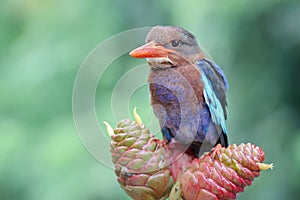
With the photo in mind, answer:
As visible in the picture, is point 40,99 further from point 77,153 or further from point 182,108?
point 182,108

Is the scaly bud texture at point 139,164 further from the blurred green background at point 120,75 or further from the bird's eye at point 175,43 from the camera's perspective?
the blurred green background at point 120,75

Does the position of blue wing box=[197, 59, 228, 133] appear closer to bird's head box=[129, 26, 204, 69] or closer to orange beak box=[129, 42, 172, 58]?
bird's head box=[129, 26, 204, 69]

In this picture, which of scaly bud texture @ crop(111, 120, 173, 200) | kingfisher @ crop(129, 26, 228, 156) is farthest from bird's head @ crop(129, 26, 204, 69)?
scaly bud texture @ crop(111, 120, 173, 200)

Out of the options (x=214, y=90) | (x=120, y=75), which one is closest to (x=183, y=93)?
(x=214, y=90)

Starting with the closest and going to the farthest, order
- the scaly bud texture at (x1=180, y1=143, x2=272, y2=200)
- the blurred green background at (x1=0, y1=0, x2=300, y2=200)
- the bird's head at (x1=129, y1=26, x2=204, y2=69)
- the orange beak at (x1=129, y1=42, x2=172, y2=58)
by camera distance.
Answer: the scaly bud texture at (x1=180, y1=143, x2=272, y2=200) < the orange beak at (x1=129, y1=42, x2=172, y2=58) < the bird's head at (x1=129, y1=26, x2=204, y2=69) < the blurred green background at (x1=0, y1=0, x2=300, y2=200)

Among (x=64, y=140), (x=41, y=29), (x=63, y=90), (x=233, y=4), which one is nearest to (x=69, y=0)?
(x=41, y=29)

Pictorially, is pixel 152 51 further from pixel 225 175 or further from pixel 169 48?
pixel 225 175
